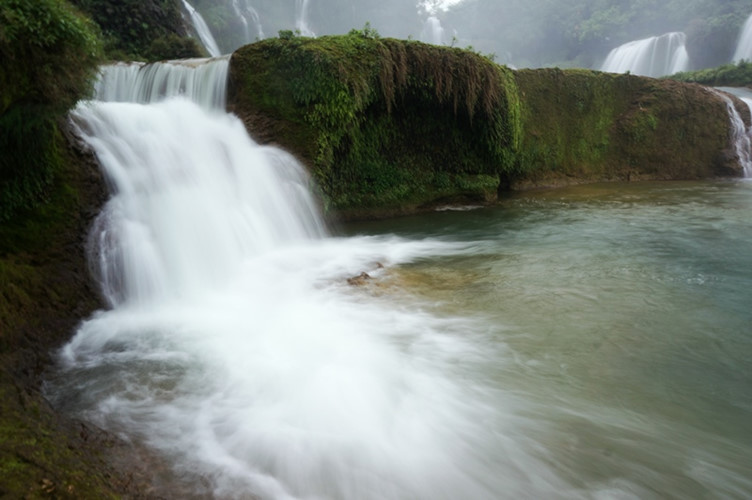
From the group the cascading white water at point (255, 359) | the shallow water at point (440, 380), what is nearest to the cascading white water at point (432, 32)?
the cascading white water at point (255, 359)

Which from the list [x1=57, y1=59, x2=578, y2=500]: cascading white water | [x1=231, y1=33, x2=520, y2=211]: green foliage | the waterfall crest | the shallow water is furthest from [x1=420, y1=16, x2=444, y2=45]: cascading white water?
the shallow water

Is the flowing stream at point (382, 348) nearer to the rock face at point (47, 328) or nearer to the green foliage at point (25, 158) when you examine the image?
Result: the rock face at point (47, 328)

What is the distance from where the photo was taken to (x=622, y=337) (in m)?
3.48

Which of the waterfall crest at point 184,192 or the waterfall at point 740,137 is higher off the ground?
the waterfall crest at point 184,192

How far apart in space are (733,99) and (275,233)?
53.6ft

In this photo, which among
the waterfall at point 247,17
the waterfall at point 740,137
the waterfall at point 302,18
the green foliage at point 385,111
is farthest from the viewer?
the waterfall at point 302,18

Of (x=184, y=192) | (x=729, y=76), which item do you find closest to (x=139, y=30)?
(x=184, y=192)

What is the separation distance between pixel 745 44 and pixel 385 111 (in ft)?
99.7

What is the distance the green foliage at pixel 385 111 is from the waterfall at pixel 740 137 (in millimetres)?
8669

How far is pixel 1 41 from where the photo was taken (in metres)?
2.80

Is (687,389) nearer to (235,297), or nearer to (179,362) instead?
(179,362)

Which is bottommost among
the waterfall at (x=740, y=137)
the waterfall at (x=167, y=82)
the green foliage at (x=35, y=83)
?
the waterfall at (x=740, y=137)

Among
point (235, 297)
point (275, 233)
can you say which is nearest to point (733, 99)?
point (275, 233)

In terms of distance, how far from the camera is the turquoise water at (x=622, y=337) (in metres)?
2.28
